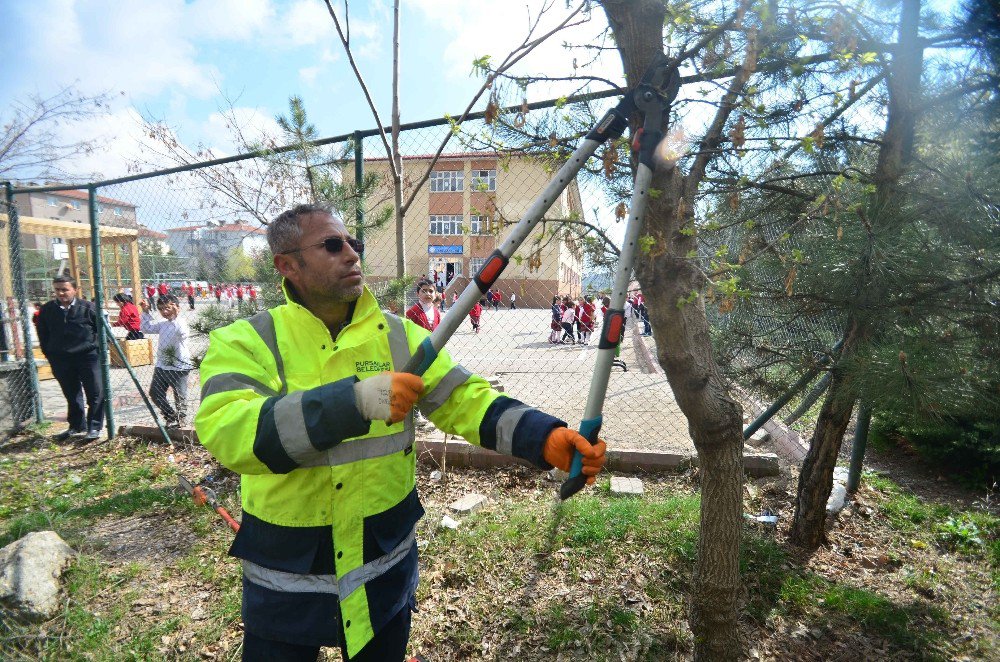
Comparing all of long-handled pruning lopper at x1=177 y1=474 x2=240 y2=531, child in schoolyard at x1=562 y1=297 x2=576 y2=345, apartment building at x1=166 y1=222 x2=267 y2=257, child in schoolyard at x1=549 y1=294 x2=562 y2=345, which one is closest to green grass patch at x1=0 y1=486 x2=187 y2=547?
long-handled pruning lopper at x1=177 y1=474 x2=240 y2=531

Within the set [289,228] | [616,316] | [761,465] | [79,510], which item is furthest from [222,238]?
[761,465]

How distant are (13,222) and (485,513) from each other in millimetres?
6918

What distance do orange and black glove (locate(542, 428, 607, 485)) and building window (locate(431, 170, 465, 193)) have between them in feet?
9.83

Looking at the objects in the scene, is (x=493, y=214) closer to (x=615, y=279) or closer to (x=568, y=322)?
(x=615, y=279)

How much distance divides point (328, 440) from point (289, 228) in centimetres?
85

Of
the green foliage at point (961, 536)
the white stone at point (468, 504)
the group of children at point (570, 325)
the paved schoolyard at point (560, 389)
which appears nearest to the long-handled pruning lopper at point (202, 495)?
the paved schoolyard at point (560, 389)

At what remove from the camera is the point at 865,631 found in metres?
2.42

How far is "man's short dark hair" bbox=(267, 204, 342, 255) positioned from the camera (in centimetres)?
173

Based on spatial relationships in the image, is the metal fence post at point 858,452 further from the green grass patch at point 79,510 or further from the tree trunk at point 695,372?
the green grass patch at point 79,510

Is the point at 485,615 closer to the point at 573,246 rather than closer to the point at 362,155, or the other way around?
the point at 573,246

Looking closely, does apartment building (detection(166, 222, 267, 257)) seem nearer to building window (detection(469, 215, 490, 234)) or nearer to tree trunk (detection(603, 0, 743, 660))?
building window (detection(469, 215, 490, 234))

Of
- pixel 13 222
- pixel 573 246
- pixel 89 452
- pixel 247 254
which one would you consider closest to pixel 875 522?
pixel 573 246

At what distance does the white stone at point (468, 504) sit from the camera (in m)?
3.58

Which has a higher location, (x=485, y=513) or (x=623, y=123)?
(x=623, y=123)
